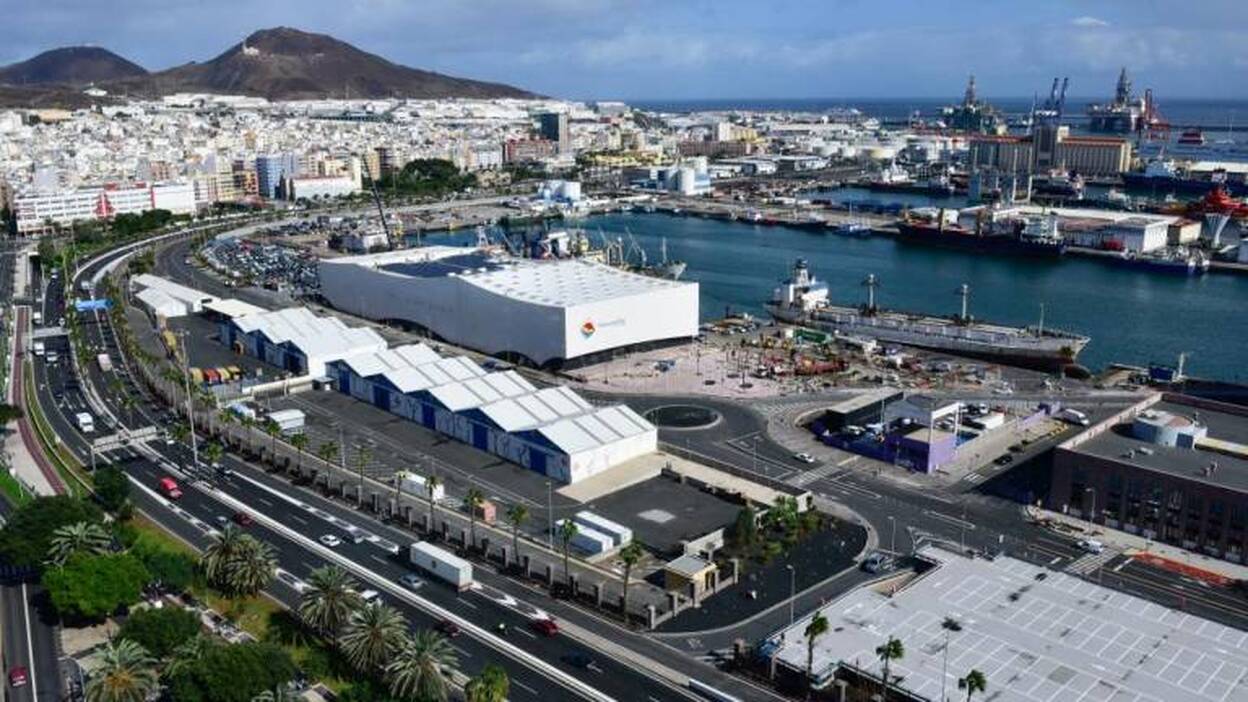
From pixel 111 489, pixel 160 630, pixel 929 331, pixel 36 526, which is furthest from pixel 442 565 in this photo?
pixel 929 331

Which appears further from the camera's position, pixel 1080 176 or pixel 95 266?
pixel 1080 176

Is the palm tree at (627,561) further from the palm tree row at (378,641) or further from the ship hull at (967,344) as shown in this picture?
the ship hull at (967,344)

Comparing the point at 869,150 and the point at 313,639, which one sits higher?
the point at 869,150

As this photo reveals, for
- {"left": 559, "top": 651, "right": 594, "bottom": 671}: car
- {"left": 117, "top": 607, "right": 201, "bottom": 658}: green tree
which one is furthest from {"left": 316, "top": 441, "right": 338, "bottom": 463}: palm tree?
{"left": 559, "top": 651, "right": 594, "bottom": 671}: car

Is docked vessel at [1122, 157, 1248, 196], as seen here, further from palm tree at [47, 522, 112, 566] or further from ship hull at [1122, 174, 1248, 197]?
palm tree at [47, 522, 112, 566]

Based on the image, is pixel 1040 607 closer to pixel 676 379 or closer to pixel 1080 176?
pixel 676 379

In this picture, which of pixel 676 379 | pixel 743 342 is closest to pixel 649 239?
pixel 743 342
